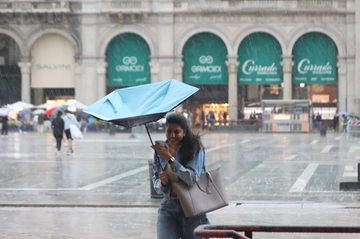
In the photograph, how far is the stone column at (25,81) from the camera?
58344 millimetres

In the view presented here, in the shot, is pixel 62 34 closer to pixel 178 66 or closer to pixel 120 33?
pixel 120 33

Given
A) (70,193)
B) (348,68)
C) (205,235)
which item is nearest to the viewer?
(205,235)

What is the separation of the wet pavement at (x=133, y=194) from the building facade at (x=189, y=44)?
2968 cm

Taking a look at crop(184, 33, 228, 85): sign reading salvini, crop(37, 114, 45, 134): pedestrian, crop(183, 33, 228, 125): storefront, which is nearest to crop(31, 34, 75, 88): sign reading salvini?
crop(37, 114, 45, 134): pedestrian

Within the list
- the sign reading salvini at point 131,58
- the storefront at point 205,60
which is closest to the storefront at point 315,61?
the storefront at point 205,60

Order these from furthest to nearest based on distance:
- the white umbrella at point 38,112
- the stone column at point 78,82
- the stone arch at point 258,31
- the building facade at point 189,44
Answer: the stone column at point 78,82
the building facade at point 189,44
the stone arch at point 258,31
the white umbrella at point 38,112

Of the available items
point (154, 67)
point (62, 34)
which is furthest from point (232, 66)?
point (62, 34)

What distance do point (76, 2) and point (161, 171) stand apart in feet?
172

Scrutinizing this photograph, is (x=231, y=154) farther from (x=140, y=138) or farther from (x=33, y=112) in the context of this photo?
(x=33, y=112)

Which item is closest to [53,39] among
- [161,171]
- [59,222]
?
[59,222]

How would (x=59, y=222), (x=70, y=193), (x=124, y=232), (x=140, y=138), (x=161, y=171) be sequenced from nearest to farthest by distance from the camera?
(x=161, y=171)
(x=124, y=232)
(x=59, y=222)
(x=70, y=193)
(x=140, y=138)

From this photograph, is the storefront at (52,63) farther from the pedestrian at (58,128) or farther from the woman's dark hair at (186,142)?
the woman's dark hair at (186,142)

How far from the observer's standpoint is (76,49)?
58.3 m

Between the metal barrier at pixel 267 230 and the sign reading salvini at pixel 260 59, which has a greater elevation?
the sign reading salvini at pixel 260 59
